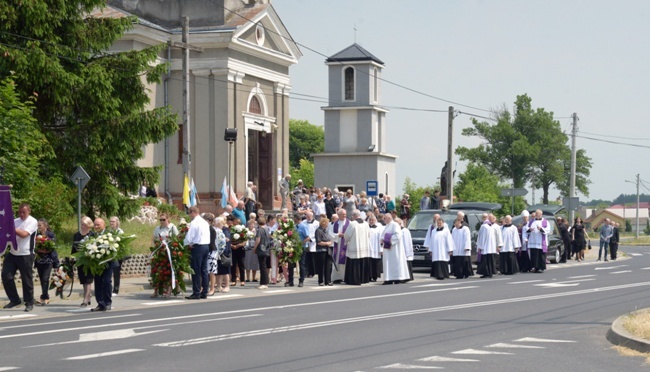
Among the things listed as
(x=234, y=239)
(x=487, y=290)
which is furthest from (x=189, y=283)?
(x=487, y=290)

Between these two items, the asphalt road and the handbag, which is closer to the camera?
the asphalt road

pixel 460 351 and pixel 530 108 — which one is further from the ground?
pixel 530 108

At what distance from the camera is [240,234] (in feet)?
88.2

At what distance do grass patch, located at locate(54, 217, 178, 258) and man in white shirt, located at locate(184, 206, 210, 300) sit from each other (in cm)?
572

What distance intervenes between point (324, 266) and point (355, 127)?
5120cm

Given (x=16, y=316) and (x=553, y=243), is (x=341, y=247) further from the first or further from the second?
(x=553, y=243)

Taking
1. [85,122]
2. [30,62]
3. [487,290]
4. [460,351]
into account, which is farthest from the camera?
[85,122]

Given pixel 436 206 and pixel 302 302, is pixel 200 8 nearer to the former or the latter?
pixel 436 206

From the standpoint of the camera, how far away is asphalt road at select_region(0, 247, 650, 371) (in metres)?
12.5

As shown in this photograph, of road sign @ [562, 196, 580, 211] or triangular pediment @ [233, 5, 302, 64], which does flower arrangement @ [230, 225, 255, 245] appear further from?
road sign @ [562, 196, 580, 211]

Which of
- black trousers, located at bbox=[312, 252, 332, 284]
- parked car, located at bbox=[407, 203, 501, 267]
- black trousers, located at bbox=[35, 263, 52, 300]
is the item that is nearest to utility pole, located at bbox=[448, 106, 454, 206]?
parked car, located at bbox=[407, 203, 501, 267]

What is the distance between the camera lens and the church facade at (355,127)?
77062 mm

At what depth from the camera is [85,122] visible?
31766 millimetres

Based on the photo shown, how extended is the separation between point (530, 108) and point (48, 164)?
79600 millimetres
